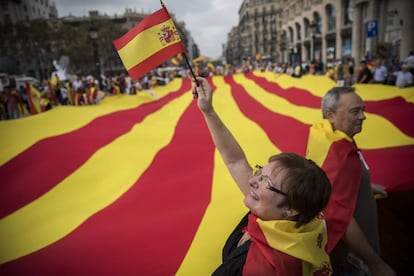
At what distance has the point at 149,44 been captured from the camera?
1.64 metres

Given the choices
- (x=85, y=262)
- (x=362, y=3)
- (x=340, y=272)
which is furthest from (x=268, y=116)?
(x=362, y=3)

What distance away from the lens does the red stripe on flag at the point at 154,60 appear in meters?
1.62

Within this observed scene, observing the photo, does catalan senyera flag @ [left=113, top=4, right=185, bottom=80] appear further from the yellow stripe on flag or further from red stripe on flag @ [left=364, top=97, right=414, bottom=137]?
red stripe on flag @ [left=364, top=97, right=414, bottom=137]

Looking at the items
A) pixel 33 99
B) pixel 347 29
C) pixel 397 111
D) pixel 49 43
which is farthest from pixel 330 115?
pixel 49 43

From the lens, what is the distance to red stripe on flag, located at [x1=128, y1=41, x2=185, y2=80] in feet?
5.31

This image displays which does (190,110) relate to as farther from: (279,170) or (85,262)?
(279,170)

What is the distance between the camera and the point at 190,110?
5.08 m

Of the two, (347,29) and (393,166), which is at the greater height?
(347,29)

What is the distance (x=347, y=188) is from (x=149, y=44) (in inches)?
49.3

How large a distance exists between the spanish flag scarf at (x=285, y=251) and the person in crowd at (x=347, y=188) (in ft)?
1.61

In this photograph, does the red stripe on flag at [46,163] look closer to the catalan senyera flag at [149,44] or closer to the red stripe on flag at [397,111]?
the catalan senyera flag at [149,44]

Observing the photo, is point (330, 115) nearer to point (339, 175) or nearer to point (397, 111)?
point (339, 175)

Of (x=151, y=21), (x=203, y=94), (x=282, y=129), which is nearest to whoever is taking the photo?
(x=203, y=94)

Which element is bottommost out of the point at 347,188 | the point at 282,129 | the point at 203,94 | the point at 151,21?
the point at 282,129
